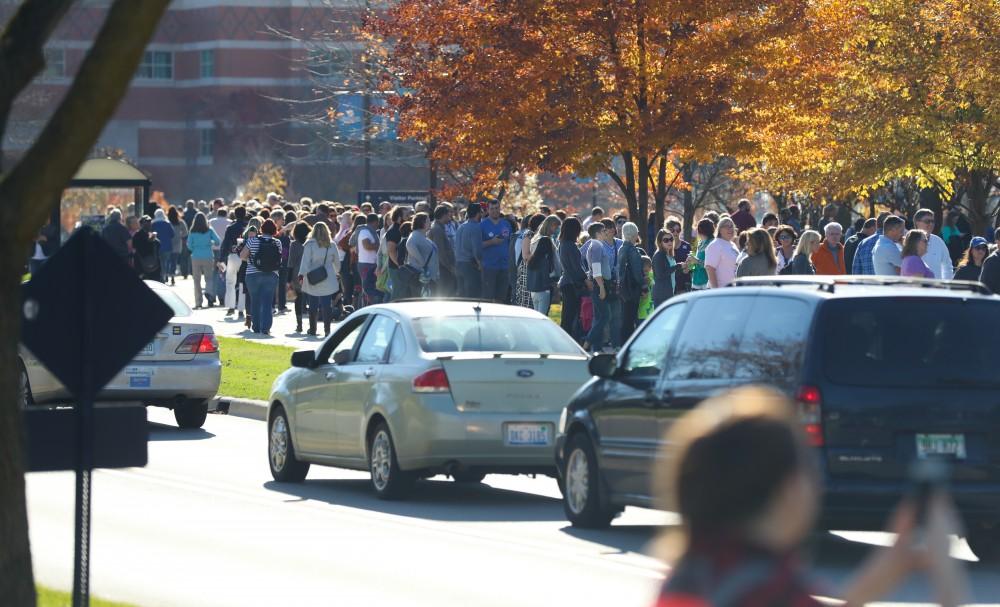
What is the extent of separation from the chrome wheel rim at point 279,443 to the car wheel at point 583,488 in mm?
3617

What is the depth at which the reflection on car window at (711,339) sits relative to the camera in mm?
10992

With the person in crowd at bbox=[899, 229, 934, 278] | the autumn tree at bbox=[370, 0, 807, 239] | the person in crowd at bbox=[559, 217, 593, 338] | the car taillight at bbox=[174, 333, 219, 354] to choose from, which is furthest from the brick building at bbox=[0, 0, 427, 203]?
the person in crowd at bbox=[899, 229, 934, 278]

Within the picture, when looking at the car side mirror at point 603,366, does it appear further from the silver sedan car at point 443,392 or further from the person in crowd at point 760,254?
the person in crowd at point 760,254

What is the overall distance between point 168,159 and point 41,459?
94051 millimetres

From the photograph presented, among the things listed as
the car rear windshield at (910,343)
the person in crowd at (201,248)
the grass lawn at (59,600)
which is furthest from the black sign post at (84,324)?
the person in crowd at (201,248)

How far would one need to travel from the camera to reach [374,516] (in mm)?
13305

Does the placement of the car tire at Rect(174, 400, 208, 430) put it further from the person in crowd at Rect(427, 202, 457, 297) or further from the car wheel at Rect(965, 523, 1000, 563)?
the car wheel at Rect(965, 523, 1000, 563)

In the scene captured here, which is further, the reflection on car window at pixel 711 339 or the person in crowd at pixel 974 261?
the person in crowd at pixel 974 261

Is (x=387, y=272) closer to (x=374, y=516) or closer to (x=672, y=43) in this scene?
(x=672, y=43)

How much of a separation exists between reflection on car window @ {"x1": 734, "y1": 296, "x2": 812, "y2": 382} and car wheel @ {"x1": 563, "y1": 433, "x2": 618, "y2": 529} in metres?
1.76

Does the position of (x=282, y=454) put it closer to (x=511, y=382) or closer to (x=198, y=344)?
(x=511, y=382)

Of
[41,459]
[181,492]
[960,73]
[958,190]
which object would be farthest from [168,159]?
[41,459]

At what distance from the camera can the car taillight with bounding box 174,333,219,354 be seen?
1941cm

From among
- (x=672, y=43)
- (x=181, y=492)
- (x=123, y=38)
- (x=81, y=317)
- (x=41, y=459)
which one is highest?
(x=672, y=43)
